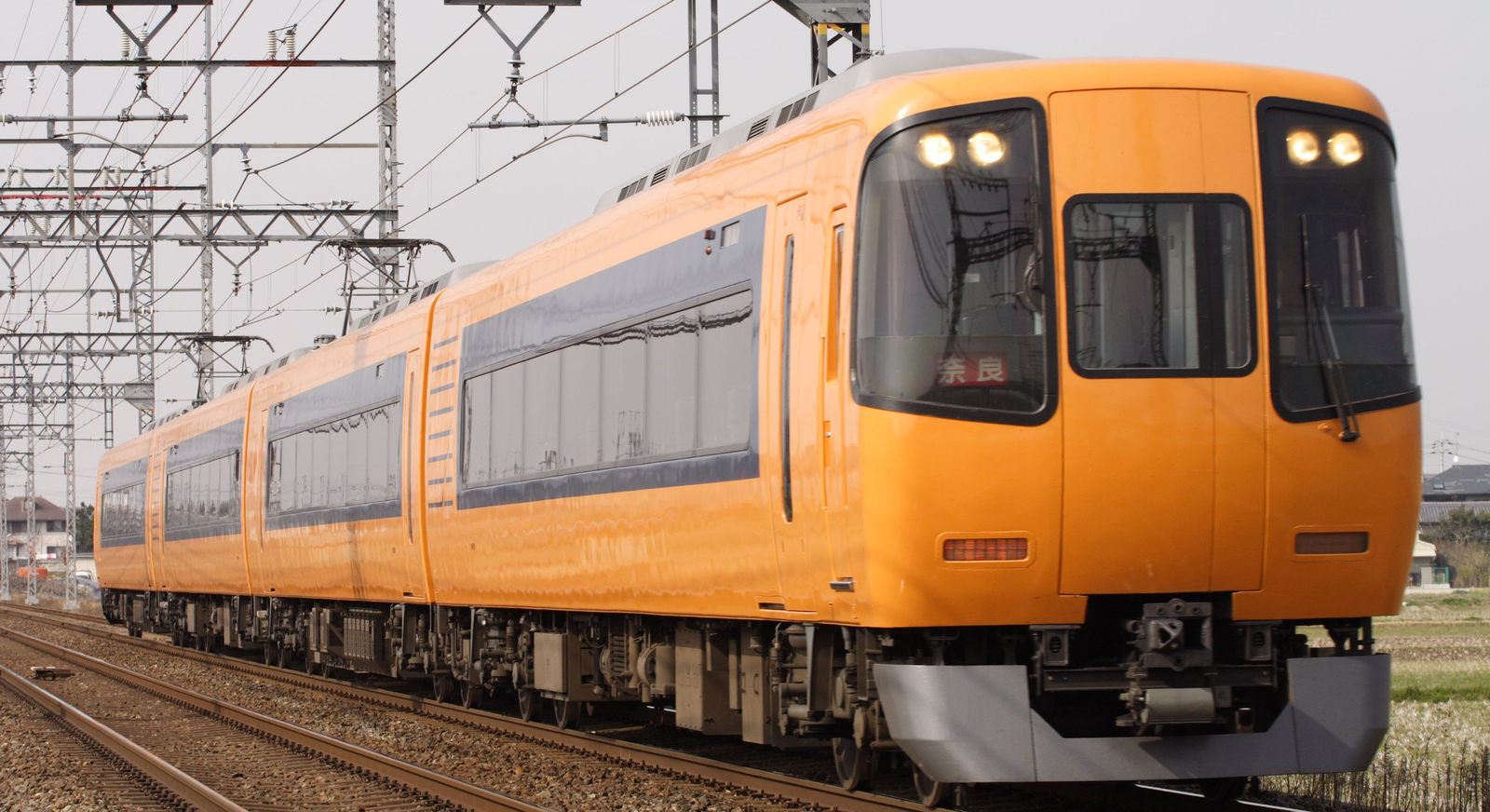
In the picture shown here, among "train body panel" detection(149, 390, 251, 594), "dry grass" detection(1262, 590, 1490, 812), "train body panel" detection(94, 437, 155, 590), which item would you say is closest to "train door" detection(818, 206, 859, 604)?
"dry grass" detection(1262, 590, 1490, 812)

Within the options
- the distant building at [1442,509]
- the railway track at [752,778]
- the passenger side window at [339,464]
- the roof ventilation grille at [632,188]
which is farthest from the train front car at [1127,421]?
the distant building at [1442,509]

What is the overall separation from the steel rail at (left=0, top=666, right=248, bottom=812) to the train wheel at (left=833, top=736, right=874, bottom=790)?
10.5 ft

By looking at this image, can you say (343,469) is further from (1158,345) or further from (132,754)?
(1158,345)

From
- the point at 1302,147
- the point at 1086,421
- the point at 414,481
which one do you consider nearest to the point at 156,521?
the point at 414,481

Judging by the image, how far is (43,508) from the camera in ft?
523

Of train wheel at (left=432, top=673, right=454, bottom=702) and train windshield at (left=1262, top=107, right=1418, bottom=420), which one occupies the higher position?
train windshield at (left=1262, top=107, right=1418, bottom=420)

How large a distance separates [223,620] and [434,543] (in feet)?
36.1

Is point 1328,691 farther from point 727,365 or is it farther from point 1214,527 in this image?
point 727,365

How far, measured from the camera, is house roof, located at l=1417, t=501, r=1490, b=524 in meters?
84.3

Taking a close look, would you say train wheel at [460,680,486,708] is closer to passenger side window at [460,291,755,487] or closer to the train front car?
passenger side window at [460,291,755,487]

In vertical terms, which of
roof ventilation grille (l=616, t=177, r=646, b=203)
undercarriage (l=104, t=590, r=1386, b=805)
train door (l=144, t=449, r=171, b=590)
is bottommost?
undercarriage (l=104, t=590, r=1386, b=805)

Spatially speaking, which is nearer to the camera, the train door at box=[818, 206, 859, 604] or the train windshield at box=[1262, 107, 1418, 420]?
the train windshield at box=[1262, 107, 1418, 420]

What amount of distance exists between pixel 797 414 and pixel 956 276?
42.0 inches

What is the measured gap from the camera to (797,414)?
747cm
